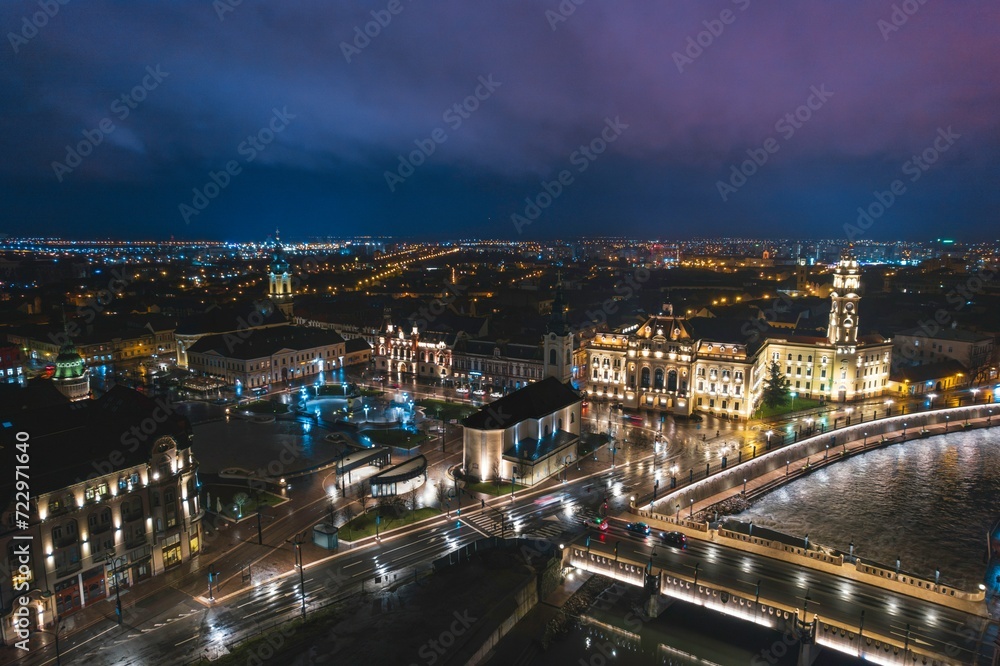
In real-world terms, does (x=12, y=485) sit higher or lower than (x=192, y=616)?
higher

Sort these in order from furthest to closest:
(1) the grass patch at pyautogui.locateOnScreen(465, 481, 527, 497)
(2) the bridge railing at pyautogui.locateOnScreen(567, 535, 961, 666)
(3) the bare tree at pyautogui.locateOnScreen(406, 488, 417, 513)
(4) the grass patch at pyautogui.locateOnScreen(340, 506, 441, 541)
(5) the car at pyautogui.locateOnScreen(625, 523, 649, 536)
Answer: (1) the grass patch at pyautogui.locateOnScreen(465, 481, 527, 497) < (3) the bare tree at pyautogui.locateOnScreen(406, 488, 417, 513) < (4) the grass patch at pyautogui.locateOnScreen(340, 506, 441, 541) < (5) the car at pyautogui.locateOnScreen(625, 523, 649, 536) < (2) the bridge railing at pyautogui.locateOnScreen(567, 535, 961, 666)

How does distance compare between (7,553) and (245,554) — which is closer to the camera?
(7,553)

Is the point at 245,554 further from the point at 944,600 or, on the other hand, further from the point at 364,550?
the point at 944,600

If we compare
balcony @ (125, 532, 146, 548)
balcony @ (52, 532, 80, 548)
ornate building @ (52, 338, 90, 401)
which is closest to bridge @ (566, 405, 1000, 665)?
balcony @ (125, 532, 146, 548)

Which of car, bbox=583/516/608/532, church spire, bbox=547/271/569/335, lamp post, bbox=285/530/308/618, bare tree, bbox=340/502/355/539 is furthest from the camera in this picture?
church spire, bbox=547/271/569/335

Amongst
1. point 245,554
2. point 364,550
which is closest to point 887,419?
point 364,550

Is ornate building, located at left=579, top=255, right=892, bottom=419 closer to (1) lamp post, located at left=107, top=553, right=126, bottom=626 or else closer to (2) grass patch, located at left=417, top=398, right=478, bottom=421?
(2) grass patch, located at left=417, top=398, right=478, bottom=421

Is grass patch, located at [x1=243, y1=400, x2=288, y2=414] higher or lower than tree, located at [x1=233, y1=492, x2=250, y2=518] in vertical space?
higher

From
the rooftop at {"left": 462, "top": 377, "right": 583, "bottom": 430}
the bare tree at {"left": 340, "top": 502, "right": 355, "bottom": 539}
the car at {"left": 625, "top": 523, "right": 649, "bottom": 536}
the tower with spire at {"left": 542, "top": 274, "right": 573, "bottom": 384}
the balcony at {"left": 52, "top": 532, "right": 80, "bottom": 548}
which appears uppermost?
the tower with spire at {"left": 542, "top": 274, "right": 573, "bottom": 384}
